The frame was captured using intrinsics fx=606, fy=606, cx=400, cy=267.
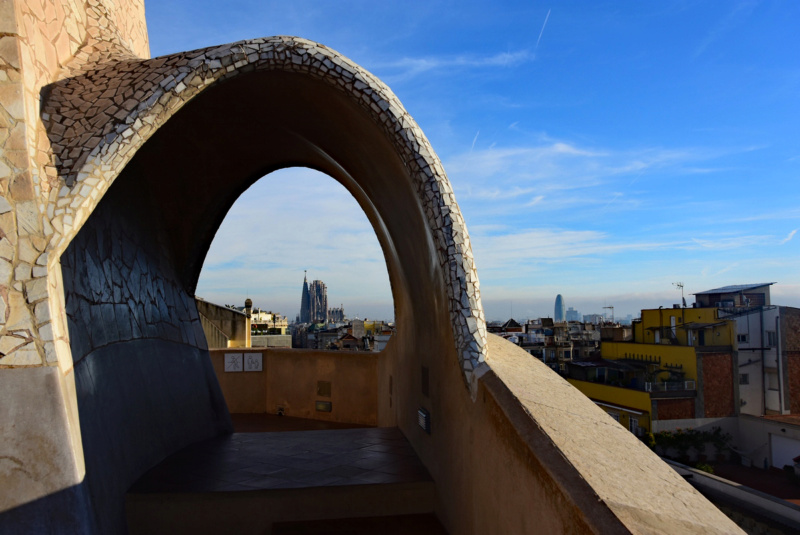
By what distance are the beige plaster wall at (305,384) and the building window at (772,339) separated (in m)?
25.8

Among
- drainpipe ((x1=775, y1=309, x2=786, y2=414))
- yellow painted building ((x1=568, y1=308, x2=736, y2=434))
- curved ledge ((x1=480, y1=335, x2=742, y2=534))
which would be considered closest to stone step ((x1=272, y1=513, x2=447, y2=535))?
curved ledge ((x1=480, y1=335, x2=742, y2=534))

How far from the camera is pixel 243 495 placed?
4730 mm

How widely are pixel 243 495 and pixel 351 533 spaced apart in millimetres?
902

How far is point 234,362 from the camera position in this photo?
10.2 m

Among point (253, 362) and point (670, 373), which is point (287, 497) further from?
point (670, 373)

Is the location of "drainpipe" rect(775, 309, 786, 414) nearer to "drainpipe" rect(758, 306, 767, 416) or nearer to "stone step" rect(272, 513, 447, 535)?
"drainpipe" rect(758, 306, 767, 416)

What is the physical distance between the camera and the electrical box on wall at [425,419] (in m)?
5.28

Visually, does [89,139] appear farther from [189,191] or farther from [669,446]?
[669,446]

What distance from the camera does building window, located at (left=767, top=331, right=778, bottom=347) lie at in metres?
28.0

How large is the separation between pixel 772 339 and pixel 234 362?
27.0 m

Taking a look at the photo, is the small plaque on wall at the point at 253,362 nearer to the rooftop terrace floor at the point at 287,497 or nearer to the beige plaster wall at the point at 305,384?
the beige plaster wall at the point at 305,384

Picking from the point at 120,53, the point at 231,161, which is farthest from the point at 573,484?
the point at 231,161

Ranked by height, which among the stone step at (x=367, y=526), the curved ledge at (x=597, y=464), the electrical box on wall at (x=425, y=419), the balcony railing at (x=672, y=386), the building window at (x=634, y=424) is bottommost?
the building window at (x=634, y=424)

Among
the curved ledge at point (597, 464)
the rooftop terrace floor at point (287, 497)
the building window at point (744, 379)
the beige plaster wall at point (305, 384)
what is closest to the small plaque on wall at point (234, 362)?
the beige plaster wall at point (305, 384)
